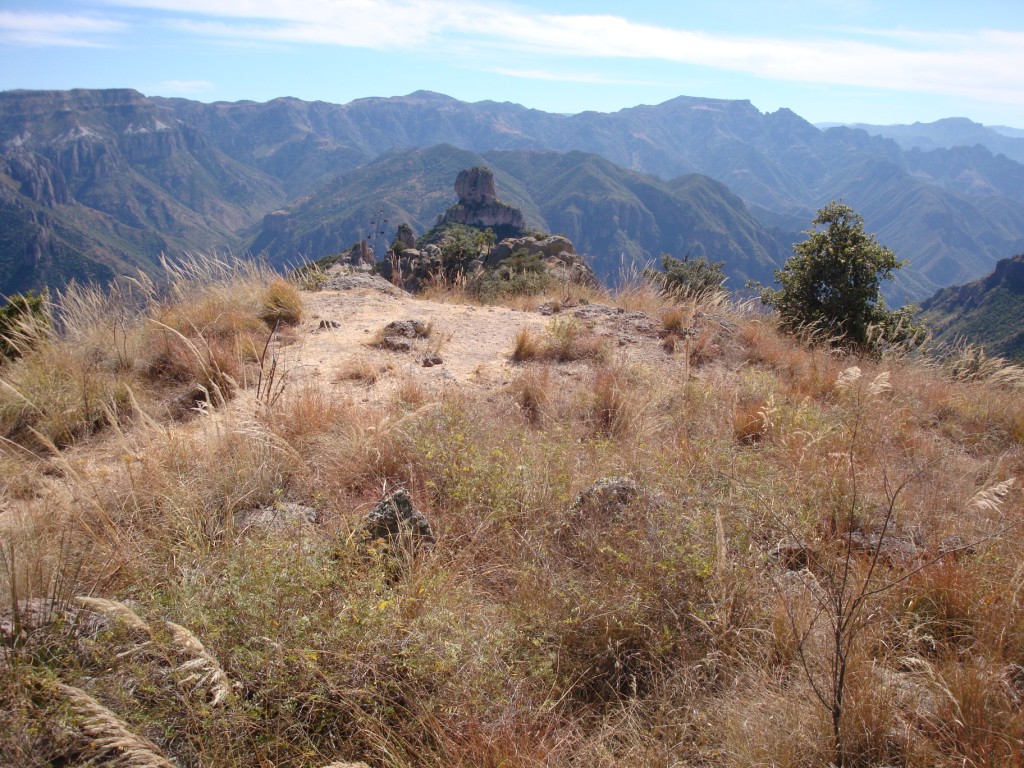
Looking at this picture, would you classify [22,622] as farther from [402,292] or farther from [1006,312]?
[1006,312]

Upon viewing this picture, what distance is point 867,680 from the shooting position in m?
1.93

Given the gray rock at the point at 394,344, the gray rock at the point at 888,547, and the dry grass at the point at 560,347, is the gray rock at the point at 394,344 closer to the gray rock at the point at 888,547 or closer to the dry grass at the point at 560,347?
the dry grass at the point at 560,347

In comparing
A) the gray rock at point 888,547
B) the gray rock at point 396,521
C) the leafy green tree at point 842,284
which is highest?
the leafy green tree at point 842,284

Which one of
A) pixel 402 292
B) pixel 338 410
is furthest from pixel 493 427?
pixel 402 292

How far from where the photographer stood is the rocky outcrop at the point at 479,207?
9900 centimetres

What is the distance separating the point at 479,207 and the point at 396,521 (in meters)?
102

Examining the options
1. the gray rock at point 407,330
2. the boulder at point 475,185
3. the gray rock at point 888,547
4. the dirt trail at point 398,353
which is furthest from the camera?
the boulder at point 475,185

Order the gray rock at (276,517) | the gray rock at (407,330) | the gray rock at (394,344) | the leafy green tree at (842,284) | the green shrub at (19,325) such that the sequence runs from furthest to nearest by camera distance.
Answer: the leafy green tree at (842,284), the gray rock at (407,330), the gray rock at (394,344), the green shrub at (19,325), the gray rock at (276,517)

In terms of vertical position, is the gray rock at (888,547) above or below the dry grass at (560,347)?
below

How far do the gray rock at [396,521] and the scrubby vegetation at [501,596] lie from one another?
11 cm

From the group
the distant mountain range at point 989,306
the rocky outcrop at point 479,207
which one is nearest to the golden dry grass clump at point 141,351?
the distant mountain range at point 989,306

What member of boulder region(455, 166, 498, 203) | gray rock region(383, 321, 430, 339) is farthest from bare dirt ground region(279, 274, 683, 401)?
boulder region(455, 166, 498, 203)

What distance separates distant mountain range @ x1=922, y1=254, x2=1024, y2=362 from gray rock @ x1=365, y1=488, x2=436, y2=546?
8833 centimetres

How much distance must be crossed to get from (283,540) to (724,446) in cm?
313
